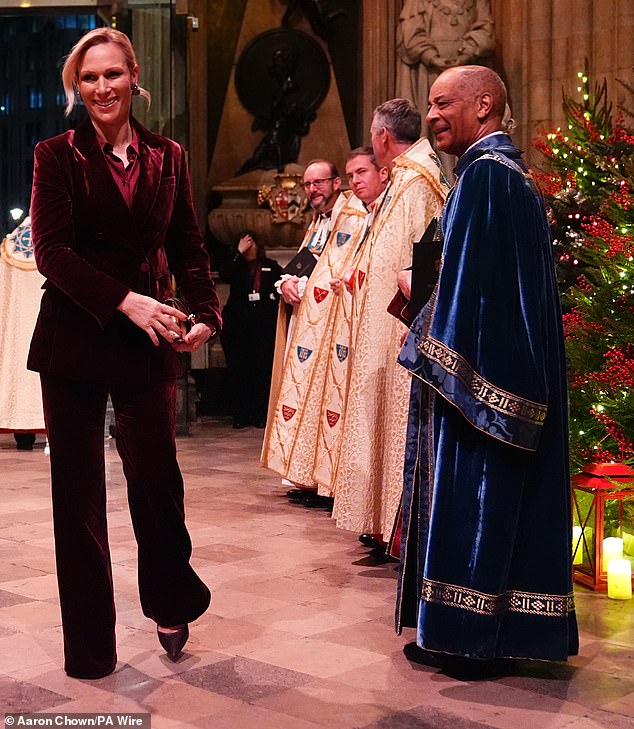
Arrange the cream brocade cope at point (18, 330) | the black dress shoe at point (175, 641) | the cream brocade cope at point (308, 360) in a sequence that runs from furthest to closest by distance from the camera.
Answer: the cream brocade cope at point (18, 330)
the cream brocade cope at point (308, 360)
the black dress shoe at point (175, 641)

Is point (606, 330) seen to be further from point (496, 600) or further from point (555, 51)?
point (555, 51)

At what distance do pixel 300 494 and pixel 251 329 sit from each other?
4202 millimetres

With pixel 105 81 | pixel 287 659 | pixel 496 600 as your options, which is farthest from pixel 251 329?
pixel 496 600

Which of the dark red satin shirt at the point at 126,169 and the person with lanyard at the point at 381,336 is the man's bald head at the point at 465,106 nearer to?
the dark red satin shirt at the point at 126,169

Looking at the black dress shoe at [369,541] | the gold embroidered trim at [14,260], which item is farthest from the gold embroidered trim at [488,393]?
the gold embroidered trim at [14,260]

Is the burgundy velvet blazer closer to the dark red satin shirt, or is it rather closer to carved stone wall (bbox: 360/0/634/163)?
the dark red satin shirt

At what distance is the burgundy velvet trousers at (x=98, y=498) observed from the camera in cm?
339

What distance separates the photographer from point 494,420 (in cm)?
334

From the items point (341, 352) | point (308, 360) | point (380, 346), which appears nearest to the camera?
point (380, 346)

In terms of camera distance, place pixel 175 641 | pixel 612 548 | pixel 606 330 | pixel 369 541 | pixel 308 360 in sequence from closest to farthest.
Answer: pixel 175 641 < pixel 612 548 < pixel 606 330 < pixel 369 541 < pixel 308 360

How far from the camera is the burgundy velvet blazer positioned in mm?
3293

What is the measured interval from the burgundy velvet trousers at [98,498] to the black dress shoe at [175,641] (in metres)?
0.16

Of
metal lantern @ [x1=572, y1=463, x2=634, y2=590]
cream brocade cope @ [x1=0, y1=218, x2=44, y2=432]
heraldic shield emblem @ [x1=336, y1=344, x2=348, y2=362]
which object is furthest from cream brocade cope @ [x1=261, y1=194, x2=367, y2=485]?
cream brocade cope @ [x1=0, y1=218, x2=44, y2=432]

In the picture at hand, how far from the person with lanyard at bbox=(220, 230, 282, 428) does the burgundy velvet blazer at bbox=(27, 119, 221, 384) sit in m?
7.32
